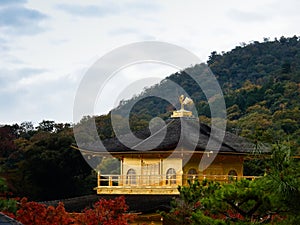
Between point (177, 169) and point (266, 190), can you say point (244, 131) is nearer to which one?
point (177, 169)

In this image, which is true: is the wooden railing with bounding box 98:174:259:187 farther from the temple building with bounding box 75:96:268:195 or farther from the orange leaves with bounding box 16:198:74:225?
the orange leaves with bounding box 16:198:74:225

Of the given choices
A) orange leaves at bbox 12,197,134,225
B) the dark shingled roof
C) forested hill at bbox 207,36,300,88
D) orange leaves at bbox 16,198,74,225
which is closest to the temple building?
the dark shingled roof

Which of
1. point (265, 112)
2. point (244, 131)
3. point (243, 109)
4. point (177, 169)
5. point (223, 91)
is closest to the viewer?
point (177, 169)

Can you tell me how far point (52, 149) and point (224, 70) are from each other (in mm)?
40628

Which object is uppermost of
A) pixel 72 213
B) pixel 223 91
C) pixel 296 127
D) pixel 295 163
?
pixel 223 91

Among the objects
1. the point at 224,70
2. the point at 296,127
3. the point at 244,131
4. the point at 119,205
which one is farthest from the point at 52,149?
the point at 224,70

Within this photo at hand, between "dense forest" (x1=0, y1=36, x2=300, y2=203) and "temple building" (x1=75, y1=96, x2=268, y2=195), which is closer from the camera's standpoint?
"temple building" (x1=75, y1=96, x2=268, y2=195)

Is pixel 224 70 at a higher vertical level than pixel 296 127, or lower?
higher

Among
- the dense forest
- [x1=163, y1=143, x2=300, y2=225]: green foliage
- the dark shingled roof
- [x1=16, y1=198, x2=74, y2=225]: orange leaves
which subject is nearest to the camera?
[x1=163, y1=143, x2=300, y2=225]: green foliage

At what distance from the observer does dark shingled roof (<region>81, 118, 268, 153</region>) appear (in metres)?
26.1

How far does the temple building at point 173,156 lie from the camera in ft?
85.1

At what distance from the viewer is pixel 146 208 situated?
78.9 feet

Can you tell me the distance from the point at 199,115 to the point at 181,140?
32266 mm

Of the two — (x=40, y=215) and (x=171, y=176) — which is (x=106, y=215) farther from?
(x=171, y=176)
